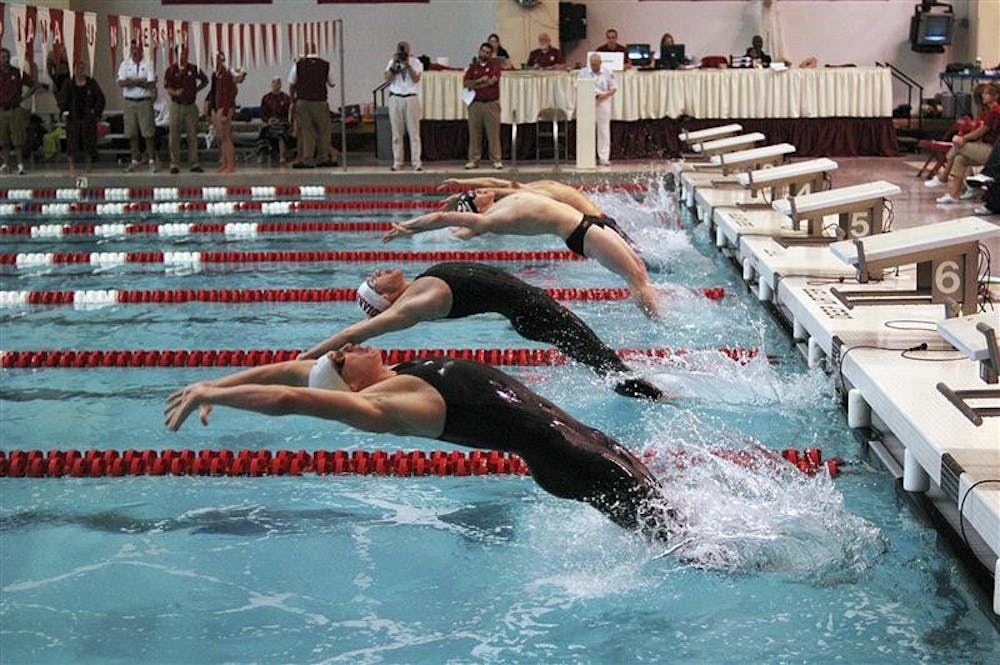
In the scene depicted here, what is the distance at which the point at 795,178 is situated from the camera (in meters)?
9.15

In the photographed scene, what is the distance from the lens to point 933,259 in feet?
18.1

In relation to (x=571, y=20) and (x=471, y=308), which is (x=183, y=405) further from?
(x=571, y=20)

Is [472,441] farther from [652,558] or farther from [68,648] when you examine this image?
[68,648]

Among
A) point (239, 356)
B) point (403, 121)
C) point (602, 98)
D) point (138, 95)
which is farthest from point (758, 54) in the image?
point (239, 356)

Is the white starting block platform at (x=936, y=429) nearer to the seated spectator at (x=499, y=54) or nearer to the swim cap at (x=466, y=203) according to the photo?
the swim cap at (x=466, y=203)

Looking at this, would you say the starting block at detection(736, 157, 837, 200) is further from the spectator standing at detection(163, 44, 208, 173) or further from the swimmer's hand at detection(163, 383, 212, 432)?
the spectator standing at detection(163, 44, 208, 173)

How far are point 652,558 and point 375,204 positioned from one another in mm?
9043

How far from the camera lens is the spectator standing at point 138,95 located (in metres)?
14.7

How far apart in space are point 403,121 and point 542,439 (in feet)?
37.2

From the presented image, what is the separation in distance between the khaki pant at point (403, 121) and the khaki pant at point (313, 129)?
1.05 m

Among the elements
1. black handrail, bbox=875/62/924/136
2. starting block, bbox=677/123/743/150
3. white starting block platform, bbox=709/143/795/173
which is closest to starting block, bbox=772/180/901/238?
white starting block platform, bbox=709/143/795/173

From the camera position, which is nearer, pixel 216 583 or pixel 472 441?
pixel 472 441

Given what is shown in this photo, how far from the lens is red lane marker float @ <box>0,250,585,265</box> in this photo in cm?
971

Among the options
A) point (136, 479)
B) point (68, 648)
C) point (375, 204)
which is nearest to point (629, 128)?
point (375, 204)
